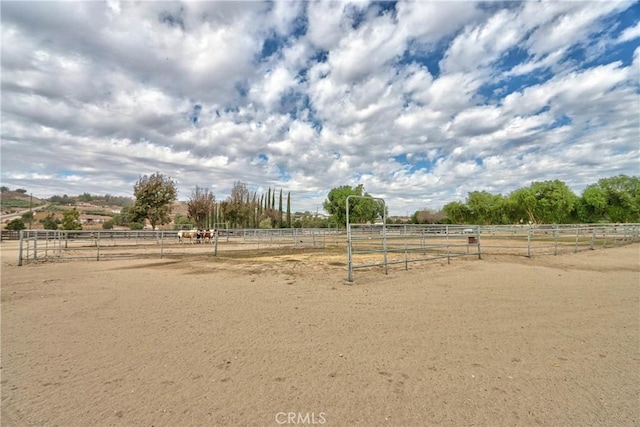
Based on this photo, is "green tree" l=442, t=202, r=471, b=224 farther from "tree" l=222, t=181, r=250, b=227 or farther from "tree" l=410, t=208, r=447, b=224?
"tree" l=222, t=181, r=250, b=227

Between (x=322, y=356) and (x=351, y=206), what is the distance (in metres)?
46.8

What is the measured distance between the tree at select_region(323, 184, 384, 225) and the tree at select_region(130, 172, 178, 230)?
2599 centimetres

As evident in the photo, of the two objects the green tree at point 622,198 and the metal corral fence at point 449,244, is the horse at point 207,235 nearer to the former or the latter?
the metal corral fence at point 449,244

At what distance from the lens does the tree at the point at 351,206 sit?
50.6m

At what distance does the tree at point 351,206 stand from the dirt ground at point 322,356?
142ft

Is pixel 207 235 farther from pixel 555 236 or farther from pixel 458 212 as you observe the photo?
pixel 458 212

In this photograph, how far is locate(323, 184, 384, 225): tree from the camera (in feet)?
166

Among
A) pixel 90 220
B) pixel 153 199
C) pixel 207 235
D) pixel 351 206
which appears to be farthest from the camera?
pixel 90 220

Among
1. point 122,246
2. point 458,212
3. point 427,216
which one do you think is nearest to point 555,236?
point 122,246

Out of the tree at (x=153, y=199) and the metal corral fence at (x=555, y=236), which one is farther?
the tree at (x=153, y=199)

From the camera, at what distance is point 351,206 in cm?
5016

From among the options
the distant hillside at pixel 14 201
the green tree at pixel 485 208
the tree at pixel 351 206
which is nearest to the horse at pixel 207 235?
the tree at pixel 351 206

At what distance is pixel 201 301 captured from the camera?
6.23 metres

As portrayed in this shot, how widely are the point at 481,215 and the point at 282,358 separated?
56778mm
